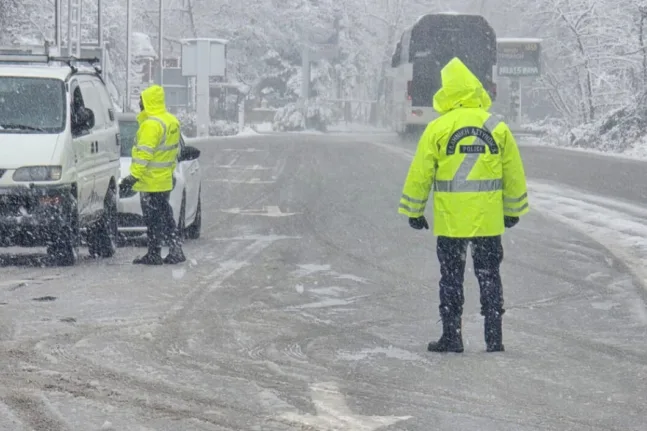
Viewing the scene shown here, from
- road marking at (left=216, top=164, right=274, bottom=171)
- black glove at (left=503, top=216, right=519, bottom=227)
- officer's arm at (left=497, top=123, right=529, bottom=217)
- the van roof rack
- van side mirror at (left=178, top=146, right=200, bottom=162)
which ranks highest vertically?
the van roof rack

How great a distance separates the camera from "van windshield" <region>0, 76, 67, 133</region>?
12.9 m

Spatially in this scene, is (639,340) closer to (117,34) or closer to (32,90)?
(32,90)

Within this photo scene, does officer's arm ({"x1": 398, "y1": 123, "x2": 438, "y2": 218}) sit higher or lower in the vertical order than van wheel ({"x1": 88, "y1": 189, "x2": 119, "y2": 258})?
higher

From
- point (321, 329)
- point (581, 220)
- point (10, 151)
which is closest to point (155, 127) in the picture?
point (10, 151)

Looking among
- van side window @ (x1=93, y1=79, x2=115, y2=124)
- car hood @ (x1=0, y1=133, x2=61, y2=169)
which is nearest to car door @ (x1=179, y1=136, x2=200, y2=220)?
Answer: van side window @ (x1=93, y1=79, x2=115, y2=124)

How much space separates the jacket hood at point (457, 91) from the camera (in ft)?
26.7

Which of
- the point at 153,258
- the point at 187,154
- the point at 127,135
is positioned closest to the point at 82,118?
the point at 187,154

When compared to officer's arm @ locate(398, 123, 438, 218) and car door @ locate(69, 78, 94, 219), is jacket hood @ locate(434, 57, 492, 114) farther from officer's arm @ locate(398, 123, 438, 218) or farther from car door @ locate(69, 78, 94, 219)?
car door @ locate(69, 78, 94, 219)

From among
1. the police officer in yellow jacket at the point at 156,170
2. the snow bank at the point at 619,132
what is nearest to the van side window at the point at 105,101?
the police officer in yellow jacket at the point at 156,170

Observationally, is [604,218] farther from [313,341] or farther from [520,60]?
[520,60]

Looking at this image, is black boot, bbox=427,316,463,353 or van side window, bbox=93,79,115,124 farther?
van side window, bbox=93,79,115,124

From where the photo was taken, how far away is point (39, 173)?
1249 cm

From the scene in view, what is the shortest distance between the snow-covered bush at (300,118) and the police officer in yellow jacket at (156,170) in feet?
232

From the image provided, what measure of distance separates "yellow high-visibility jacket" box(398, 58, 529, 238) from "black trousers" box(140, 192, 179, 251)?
530 centimetres
